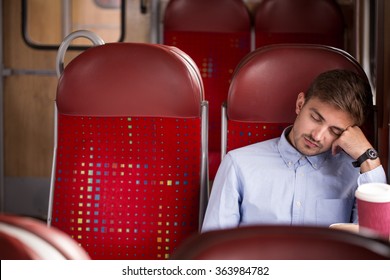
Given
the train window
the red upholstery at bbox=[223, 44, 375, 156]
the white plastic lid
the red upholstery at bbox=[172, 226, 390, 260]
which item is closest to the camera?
the red upholstery at bbox=[172, 226, 390, 260]

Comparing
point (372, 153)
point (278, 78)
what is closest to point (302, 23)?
point (278, 78)

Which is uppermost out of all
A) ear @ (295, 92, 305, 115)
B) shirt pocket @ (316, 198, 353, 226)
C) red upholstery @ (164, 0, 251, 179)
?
red upholstery @ (164, 0, 251, 179)

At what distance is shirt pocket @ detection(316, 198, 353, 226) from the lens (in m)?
1.81

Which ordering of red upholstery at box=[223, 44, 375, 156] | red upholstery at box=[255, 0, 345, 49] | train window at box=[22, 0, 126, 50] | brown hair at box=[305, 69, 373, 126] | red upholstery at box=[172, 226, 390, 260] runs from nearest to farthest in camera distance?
1. red upholstery at box=[172, 226, 390, 260]
2. brown hair at box=[305, 69, 373, 126]
3. red upholstery at box=[223, 44, 375, 156]
4. red upholstery at box=[255, 0, 345, 49]
5. train window at box=[22, 0, 126, 50]

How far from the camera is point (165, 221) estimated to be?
1941mm

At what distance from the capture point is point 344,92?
5.76 ft

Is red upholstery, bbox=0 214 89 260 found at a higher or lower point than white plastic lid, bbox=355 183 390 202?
higher

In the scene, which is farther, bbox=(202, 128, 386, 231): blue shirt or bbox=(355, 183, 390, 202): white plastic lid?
bbox=(202, 128, 386, 231): blue shirt

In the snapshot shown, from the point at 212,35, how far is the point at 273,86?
1.69m

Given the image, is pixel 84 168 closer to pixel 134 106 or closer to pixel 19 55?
pixel 134 106

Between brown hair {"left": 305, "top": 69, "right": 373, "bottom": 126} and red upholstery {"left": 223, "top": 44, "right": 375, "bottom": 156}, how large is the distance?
12 cm

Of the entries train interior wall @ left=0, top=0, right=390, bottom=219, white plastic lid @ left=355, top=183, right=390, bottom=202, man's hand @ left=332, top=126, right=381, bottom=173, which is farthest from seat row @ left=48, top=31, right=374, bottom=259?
train interior wall @ left=0, top=0, right=390, bottom=219

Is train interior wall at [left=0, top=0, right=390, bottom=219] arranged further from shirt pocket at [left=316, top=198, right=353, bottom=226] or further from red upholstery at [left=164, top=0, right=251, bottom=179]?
shirt pocket at [left=316, top=198, right=353, bottom=226]

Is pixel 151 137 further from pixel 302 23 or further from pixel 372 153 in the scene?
pixel 302 23
